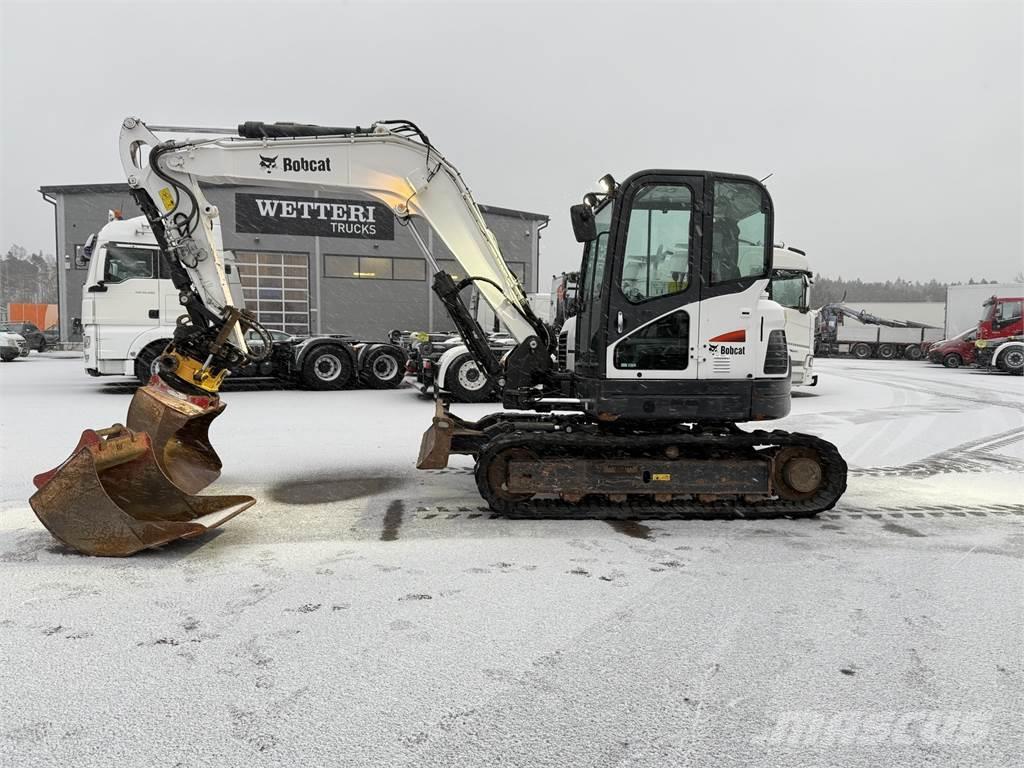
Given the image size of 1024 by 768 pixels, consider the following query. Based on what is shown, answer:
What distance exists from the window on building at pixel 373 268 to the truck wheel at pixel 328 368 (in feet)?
49.0

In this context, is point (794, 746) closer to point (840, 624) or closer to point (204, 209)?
point (840, 624)

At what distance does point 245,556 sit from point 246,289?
2537 centimetres

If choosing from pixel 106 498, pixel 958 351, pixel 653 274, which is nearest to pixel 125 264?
pixel 106 498

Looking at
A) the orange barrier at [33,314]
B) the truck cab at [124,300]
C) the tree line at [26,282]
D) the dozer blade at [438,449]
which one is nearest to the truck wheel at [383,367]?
the truck cab at [124,300]

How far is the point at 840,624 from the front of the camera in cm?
344

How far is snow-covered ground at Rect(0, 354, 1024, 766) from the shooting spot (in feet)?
8.09

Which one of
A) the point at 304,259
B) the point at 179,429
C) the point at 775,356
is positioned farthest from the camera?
the point at 304,259

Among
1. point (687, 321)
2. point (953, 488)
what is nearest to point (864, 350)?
point (953, 488)

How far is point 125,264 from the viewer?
42.3ft

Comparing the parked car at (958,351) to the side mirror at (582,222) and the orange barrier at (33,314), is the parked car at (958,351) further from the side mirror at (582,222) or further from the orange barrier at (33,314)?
the orange barrier at (33,314)

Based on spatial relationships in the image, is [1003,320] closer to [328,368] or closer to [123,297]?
[328,368]

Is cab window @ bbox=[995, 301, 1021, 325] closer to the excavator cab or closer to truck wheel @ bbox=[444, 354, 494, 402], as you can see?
truck wheel @ bbox=[444, 354, 494, 402]

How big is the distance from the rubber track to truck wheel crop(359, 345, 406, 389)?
9.82 metres
